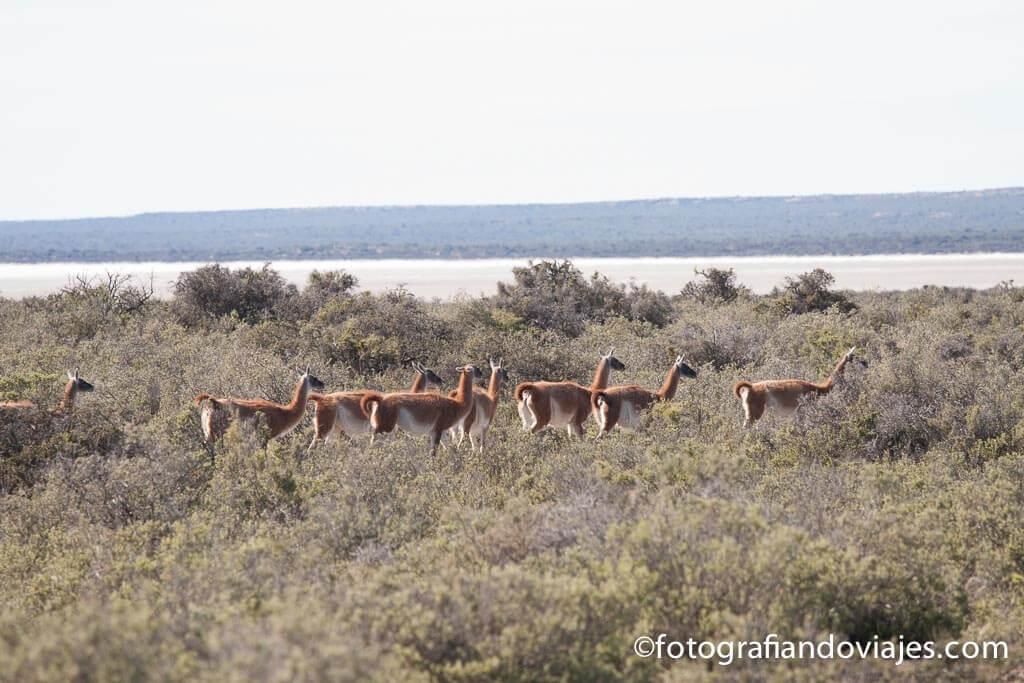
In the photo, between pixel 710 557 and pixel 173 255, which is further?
pixel 173 255

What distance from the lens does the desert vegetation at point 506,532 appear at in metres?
5.36

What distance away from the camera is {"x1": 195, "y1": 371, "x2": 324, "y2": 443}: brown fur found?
35.2ft

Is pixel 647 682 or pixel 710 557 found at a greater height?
pixel 710 557

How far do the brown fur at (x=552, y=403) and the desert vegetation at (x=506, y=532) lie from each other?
26 cm

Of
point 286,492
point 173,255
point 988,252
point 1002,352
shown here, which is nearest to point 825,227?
point 988,252

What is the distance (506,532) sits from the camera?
702 cm

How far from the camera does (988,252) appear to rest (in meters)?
95.4

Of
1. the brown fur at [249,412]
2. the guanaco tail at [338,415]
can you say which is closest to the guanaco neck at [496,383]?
the guanaco tail at [338,415]

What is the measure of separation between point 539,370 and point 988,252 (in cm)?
8887

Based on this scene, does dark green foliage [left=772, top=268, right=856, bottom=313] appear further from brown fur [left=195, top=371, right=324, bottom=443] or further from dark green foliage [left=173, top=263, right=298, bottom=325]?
brown fur [left=195, top=371, right=324, bottom=443]

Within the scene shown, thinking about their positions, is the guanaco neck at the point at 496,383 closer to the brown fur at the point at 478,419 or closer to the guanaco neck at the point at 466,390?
the brown fur at the point at 478,419

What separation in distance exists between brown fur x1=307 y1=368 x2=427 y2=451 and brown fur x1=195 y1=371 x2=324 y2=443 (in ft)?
0.54

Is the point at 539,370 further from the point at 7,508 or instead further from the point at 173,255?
the point at 173,255

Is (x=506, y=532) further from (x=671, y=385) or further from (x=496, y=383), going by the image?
(x=671, y=385)
